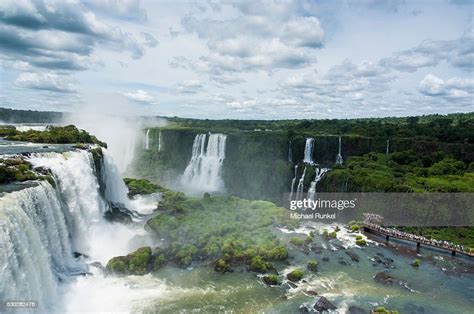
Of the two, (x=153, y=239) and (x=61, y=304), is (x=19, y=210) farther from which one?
(x=153, y=239)

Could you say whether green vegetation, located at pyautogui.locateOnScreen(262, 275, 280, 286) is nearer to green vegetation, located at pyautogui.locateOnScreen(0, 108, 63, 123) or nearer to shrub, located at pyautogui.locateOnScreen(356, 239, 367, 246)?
shrub, located at pyautogui.locateOnScreen(356, 239, 367, 246)

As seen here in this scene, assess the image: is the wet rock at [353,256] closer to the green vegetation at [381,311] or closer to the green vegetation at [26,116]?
the green vegetation at [381,311]

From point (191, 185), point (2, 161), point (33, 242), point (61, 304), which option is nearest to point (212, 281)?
point (61, 304)

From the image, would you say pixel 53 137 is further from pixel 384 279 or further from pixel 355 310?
pixel 384 279

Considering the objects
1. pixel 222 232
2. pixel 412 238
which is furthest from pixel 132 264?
pixel 412 238

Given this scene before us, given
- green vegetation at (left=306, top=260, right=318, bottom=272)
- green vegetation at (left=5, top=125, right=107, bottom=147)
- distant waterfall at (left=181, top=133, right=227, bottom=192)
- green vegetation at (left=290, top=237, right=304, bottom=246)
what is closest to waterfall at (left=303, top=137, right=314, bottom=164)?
distant waterfall at (left=181, top=133, right=227, bottom=192)

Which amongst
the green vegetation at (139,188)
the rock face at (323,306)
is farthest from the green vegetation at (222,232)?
the green vegetation at (139,188)
